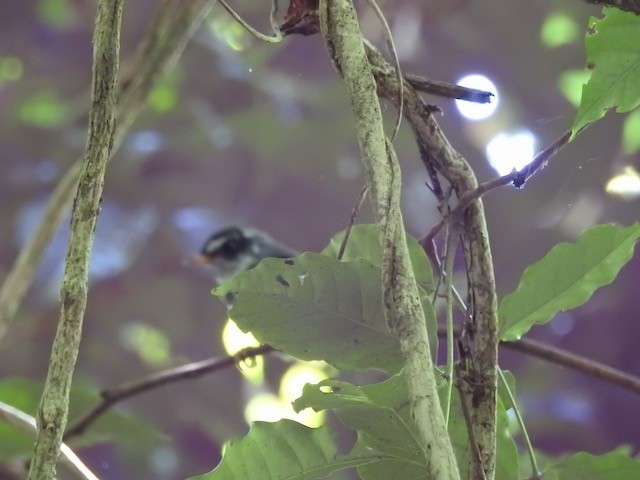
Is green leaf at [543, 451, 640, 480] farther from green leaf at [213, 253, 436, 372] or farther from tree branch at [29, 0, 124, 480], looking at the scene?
tree branch at [29, 0, 124, 480]

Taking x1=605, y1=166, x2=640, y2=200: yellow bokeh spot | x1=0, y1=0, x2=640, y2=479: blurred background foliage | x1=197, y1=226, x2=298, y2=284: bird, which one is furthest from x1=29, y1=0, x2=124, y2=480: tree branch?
x1=197, y1=226, x2=298, y2=284: bird

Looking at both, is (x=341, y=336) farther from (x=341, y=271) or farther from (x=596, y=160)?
(x=596, y=160)

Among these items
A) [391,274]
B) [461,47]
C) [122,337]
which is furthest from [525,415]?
[391,274]

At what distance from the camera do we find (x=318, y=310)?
80 cm

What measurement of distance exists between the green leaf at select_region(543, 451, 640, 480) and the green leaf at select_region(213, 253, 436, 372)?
0.20 metres

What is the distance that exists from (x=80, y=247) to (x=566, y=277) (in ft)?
1.67

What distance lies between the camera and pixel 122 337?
343cm

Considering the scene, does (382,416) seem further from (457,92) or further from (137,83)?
(137,83)

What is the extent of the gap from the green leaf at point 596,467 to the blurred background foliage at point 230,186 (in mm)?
1554

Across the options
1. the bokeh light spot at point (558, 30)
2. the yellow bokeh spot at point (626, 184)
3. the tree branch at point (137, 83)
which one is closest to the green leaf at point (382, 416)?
the tree branch at point (137, 83)

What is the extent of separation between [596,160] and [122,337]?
221 cm

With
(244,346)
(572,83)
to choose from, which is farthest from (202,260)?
(572,83)

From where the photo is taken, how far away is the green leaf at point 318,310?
0.78m

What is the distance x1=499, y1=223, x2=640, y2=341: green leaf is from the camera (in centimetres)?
86
